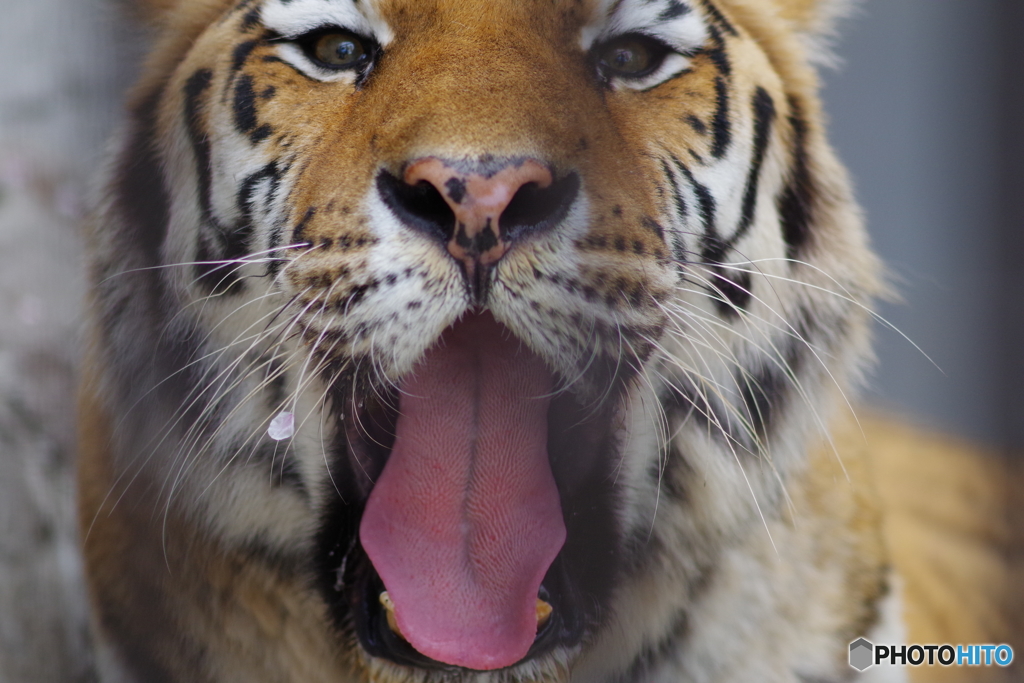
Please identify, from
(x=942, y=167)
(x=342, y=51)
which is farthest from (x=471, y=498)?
(x=942, y=167)

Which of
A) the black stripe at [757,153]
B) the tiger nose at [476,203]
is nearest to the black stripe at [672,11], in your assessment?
the black stripe at [757,153]

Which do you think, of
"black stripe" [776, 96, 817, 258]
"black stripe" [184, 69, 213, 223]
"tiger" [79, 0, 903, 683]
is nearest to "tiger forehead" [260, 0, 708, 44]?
"tiger" [79, 0, 903, 683]

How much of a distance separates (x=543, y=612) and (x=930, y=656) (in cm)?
48

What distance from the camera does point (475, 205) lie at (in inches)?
25.0

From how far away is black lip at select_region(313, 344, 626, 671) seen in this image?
75cm

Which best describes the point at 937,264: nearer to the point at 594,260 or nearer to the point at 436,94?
the point at 594,260

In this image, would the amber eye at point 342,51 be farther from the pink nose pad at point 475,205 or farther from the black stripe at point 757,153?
the black stripe at point 757,153

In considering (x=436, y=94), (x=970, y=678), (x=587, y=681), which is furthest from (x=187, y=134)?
(x=970, y=678)

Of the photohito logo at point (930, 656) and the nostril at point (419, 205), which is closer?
the nostril at point (419, 205)

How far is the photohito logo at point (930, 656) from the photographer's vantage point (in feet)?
3.09

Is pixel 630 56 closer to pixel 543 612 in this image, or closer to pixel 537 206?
pixel 537 206

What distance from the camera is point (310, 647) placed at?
2.77 feet

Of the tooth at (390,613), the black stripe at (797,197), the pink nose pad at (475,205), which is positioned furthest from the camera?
the black stripe at (797,197)

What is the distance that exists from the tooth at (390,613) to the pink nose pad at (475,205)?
303 mm
